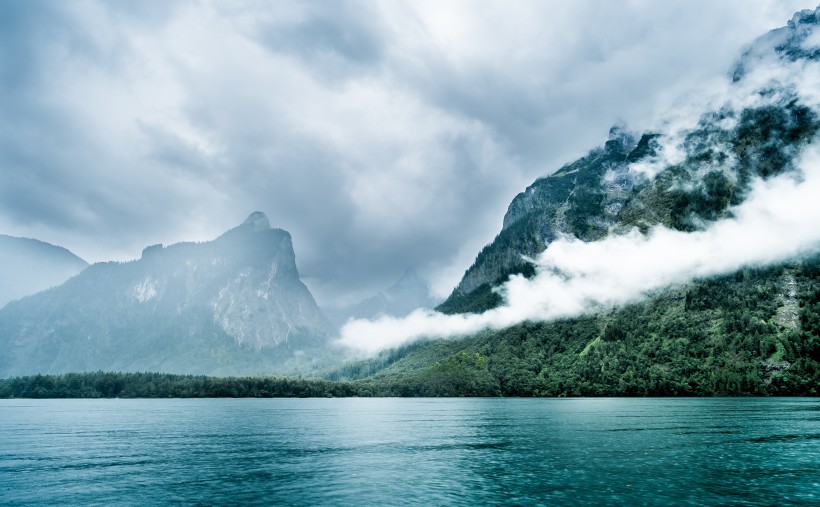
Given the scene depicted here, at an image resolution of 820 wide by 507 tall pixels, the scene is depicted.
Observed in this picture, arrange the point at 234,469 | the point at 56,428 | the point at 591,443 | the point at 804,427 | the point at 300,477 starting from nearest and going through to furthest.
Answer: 1. the point at 300,477
2. the point at 234,469
3. the point at 591,443
4. the point at 804,427
5. the point at 56,428

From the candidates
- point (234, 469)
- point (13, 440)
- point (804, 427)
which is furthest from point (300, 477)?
point (804, 427)

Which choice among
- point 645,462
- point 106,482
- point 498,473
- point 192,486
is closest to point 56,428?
point 106,482

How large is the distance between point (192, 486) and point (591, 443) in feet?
212

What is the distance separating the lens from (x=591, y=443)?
87.6 meters

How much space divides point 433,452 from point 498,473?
22.4 metres

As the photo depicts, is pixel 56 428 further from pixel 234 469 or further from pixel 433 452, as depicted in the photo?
pixel 433 452

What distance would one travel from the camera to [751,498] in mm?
45750

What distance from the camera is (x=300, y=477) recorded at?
5978cm

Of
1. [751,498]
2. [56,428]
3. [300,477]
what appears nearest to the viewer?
[751,498]


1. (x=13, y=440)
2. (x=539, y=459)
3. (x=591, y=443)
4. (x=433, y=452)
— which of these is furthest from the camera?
(x=13, y=440)

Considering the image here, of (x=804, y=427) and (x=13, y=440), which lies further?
(x=804, y=427)

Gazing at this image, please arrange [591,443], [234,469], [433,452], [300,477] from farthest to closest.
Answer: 1. [591,443]
2. [433,452]
3. [234,469]
4. [300,477]

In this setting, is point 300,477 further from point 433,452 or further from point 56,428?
point 56,428

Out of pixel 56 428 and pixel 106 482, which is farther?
pixel 56 428
